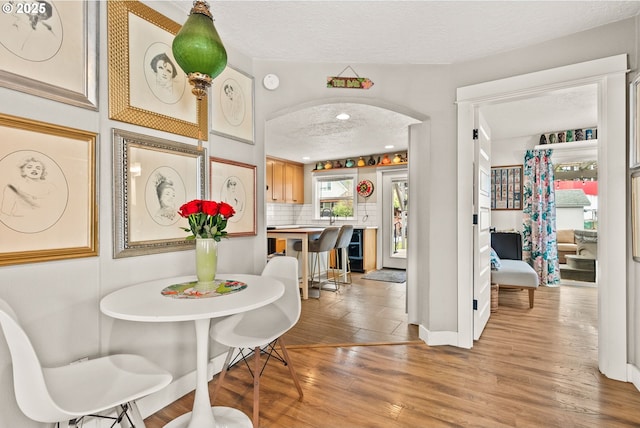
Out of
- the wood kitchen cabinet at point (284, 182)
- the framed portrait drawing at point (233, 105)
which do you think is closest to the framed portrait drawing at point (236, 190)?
the framed portrait drawing at point (233, 105)

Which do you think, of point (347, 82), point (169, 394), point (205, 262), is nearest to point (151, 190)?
point (205, 262)

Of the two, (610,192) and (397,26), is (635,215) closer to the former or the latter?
(610,192)

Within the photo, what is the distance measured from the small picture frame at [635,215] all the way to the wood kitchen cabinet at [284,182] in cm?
501

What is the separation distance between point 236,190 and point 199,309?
124 cm

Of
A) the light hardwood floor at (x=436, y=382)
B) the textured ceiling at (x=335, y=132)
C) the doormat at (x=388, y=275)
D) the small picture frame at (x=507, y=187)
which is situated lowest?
the light hardwood floor at (x=436, y=382)

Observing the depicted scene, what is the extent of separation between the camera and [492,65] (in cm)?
241

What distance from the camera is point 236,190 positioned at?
7.54 feet

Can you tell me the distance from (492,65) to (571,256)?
13.6 ft

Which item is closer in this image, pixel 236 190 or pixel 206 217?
pixel 206 217

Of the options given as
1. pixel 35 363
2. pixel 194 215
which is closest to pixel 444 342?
pixel 194 215

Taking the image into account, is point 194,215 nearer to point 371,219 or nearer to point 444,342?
point 444,342

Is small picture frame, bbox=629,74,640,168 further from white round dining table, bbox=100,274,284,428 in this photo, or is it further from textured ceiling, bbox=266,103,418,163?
white round dining table, bbox=100,274,284,428

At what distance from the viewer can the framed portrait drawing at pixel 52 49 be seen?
1.21 metres

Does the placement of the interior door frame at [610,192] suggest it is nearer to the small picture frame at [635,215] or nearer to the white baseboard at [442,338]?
the small picture frame at [635,215]
